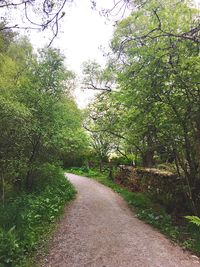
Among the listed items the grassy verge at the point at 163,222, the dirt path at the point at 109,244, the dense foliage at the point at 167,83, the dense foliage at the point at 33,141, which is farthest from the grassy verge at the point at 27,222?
the dense foliage at the point at 167,83

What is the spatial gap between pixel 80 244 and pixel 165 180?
460 cm

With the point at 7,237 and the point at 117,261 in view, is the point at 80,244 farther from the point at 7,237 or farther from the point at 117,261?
the point at 7,237

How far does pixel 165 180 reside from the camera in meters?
8.67

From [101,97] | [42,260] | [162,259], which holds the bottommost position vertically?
[42,260]

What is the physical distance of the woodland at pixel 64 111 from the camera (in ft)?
15.7

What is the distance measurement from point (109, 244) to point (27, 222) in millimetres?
2104

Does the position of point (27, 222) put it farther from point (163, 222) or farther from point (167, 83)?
point (167, 83)

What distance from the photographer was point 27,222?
575 cm

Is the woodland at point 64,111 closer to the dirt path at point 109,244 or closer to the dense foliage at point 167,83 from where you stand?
the dense foliage at point 167,83

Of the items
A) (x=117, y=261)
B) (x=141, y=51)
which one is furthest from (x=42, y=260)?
(x=141, y=51)

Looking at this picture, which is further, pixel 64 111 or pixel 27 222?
pixel 64 111

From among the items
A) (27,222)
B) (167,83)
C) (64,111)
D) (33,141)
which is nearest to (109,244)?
(27,222)

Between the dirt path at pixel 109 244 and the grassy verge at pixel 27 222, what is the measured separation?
36cm

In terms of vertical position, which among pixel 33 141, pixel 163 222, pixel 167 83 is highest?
pixel 167 83
